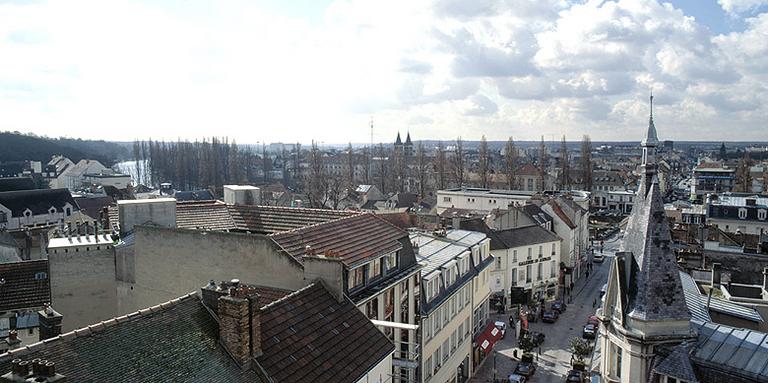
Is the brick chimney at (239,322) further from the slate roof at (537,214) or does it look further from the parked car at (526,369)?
the slate roof at (537,214)

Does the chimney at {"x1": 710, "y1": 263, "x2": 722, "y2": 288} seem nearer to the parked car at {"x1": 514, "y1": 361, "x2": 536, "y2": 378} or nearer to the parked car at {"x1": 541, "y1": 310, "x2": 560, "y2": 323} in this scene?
the parked car at {"x1": 514, "y1": 361, "x2": 536, "y2": 378}

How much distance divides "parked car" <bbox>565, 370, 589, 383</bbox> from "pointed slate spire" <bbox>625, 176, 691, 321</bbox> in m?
15.5

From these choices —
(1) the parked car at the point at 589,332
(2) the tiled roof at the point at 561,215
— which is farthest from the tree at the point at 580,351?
(2) the tiled roof at the point at 561,215

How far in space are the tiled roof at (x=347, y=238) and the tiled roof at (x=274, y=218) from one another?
1.40m

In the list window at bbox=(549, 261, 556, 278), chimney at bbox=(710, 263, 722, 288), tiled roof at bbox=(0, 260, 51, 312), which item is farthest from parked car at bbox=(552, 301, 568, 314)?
tiled roof at bbox=(0, 260, 51, 312)

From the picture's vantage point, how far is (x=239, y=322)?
41.0 ft

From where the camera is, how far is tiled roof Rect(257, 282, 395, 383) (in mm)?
13477

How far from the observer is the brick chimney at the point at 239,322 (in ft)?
41.0

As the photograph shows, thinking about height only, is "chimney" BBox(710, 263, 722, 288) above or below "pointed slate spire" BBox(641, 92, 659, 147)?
below

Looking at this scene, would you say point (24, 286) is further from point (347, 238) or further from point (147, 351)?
point (147, 351)

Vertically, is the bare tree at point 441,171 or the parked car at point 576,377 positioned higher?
the bare tree at point 441,171

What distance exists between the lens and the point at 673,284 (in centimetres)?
1753

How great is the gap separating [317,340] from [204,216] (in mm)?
11749

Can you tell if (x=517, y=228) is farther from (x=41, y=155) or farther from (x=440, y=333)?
(x=41, y=155)
